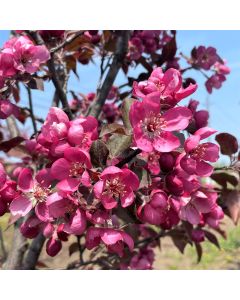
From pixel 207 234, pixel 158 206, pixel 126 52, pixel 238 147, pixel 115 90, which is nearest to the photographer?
pixel 158 206

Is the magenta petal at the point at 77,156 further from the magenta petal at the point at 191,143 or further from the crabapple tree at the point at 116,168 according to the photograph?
the magenta petal at the point at 191,143

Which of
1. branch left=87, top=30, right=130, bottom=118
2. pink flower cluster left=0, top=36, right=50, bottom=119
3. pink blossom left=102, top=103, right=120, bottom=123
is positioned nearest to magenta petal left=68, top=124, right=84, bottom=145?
pink flower cluster left=0, top=36, right=50, bottom=119

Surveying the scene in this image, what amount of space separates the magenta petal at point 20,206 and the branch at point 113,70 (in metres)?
0.80

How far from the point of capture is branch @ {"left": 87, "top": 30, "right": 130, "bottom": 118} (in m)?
1.72

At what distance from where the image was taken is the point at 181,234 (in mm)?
1938

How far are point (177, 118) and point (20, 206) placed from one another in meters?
0.39

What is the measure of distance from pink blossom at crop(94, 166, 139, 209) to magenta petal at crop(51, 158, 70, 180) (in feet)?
0.25

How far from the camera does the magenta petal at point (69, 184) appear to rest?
835 mm

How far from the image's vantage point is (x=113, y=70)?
1.72 metres

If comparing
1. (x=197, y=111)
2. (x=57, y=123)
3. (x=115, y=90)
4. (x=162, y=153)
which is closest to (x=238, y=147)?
(x=197, y=111)

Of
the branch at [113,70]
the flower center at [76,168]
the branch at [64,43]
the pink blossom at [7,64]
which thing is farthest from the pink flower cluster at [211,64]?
the flower center at [76,168]

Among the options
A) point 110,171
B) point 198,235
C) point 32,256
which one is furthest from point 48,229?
point 198,235
